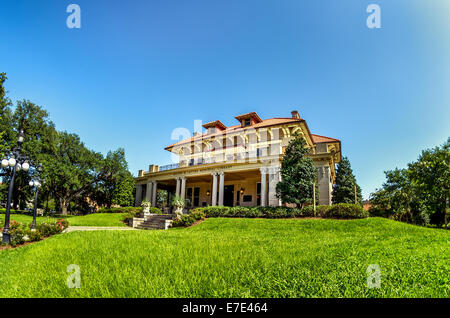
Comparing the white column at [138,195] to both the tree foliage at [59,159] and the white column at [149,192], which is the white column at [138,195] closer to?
the tree foliage at [59,159]

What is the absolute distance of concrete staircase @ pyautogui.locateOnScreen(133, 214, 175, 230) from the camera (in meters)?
15.8

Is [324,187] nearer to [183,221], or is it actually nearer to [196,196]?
[183,221]

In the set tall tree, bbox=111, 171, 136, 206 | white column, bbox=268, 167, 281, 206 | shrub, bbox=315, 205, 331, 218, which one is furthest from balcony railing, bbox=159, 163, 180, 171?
shrub, bbox=315, 205, 331, 218

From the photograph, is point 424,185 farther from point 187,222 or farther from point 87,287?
point 87,287

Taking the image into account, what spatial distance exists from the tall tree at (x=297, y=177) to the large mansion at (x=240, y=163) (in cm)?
220

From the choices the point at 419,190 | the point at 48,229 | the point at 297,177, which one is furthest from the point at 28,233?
the point at 419,190

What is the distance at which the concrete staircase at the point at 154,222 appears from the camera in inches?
622

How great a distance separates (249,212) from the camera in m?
16.2

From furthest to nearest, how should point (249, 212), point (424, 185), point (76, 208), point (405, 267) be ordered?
1. point (76, 208)
2. point (424, 185)
3. point (249, 212)
4. point (405, 267)

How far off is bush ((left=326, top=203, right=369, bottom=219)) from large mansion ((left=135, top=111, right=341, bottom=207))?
5220 millimetres

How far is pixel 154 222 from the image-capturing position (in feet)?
56.7

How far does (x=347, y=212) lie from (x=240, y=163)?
9.83 m
